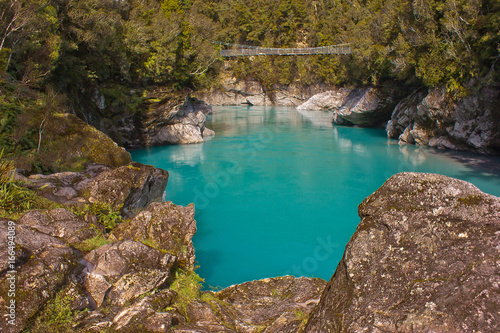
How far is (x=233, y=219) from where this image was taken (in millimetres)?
11680

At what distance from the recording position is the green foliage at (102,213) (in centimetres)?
631

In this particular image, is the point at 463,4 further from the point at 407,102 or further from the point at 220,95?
the point at 220,95

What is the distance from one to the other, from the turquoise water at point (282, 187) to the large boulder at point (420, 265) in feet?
17.1

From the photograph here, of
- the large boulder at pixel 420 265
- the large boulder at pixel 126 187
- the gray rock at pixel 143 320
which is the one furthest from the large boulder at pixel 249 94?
the large boulder at pixel 420 265

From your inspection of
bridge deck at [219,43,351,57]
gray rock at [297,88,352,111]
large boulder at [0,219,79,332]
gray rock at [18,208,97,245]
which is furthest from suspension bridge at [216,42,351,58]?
large boulder at [0,219,79,332]

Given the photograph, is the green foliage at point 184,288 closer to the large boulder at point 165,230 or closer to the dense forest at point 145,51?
the large boulder at point 165,230

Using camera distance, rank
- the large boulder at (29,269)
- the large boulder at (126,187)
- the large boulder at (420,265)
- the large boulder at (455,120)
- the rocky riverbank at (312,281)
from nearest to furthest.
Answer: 1. the large boulder at (420,265)
2. the rocky riverbank at (312,281)
3. the large boulder at (29,269)
4. the large boulder at (126,187)
5. the large boulder at (455,120)

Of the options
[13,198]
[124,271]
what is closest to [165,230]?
[124,271]

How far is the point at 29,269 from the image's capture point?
3.83 meters

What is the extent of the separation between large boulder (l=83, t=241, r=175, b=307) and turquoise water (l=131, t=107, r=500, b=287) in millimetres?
3301

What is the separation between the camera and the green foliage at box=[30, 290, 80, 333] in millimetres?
3604

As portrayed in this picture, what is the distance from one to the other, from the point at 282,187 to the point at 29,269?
11.4 metres

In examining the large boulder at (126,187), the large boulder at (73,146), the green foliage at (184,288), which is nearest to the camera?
the green foliage at (184,288)

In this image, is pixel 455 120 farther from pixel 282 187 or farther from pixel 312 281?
pixel 312 281
